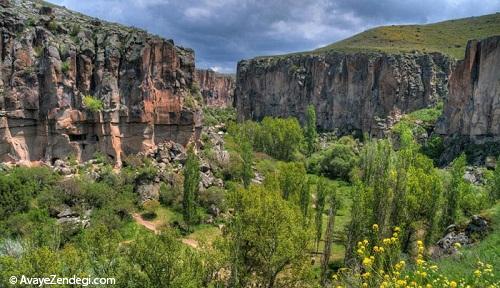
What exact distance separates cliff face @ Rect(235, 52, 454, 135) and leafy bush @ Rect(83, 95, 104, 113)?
207 feet

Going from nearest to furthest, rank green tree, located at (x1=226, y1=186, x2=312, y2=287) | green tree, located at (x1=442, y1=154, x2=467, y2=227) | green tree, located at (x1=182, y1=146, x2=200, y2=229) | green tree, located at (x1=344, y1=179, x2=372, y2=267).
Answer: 1. green tree, located at (x1=226, y1=186, x2=312, y2=287)
2. green tree, located at (x1=344, y1=179, x2=372, y2=267)
3. green tree, located at (x1=442, y1=154, x2=467, y2=227)
4. green tree, located at (x1=182, y1=146, x2=200, y2=229)

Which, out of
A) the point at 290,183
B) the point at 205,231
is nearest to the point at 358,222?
the point at 290,183

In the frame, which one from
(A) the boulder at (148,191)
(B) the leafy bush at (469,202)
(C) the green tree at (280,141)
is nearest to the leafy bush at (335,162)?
(C) the green tree at (280,141)

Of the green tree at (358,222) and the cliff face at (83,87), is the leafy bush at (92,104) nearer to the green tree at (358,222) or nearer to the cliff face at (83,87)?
the cliff face at (83,87)

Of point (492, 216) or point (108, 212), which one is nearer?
point (492, 216)

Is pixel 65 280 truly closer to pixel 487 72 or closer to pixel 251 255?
pixel 251 255

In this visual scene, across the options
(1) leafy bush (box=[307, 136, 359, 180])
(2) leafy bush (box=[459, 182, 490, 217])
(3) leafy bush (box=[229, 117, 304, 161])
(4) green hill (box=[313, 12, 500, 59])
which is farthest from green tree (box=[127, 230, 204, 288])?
(4) green hill (box=[313, 12, 500, 59])

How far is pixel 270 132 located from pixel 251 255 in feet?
170

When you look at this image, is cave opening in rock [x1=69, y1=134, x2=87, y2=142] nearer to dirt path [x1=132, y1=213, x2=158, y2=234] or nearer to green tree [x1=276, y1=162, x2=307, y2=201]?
dirt path [x1=132, y1=213, x2=158, y2=234]

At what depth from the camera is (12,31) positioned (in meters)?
39.4

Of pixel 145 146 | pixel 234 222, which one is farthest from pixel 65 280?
pixel 145 146

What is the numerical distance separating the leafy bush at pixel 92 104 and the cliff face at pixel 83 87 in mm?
400

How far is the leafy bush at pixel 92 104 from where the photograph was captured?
140 ft

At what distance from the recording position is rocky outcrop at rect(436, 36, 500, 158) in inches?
2344
